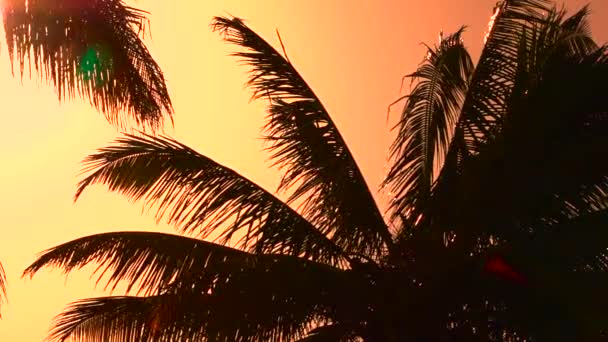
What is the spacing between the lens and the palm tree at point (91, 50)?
7.28 m

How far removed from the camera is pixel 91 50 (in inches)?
299

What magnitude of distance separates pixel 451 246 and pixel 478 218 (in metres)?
0.45

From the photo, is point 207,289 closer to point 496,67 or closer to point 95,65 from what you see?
point 95,65

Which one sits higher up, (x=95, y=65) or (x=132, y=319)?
(x=95, y=65)

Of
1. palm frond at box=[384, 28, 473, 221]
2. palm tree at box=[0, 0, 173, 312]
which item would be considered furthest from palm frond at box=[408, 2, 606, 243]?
palm tree at box=[0, 0, 173, 312]

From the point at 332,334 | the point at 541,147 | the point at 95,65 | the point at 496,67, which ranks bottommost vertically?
the point at 332,334

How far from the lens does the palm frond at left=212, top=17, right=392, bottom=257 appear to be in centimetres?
991

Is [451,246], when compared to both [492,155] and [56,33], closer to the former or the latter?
[492,155]

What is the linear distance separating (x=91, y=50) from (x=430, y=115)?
4.61 meters

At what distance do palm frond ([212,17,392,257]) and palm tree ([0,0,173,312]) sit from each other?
185 centimetres

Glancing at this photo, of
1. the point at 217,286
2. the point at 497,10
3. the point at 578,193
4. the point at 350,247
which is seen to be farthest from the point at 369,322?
the point at 497,10

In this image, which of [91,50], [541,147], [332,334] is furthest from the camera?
[332,334]

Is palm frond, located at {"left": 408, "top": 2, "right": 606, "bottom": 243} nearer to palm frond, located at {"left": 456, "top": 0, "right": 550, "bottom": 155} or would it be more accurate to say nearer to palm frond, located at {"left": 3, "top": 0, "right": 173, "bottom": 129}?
palm frond, located at {"left": 456, "top": 0, "right": 550, "bottom": 155}

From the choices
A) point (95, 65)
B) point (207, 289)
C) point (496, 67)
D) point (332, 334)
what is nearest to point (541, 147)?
point (496, 67)
